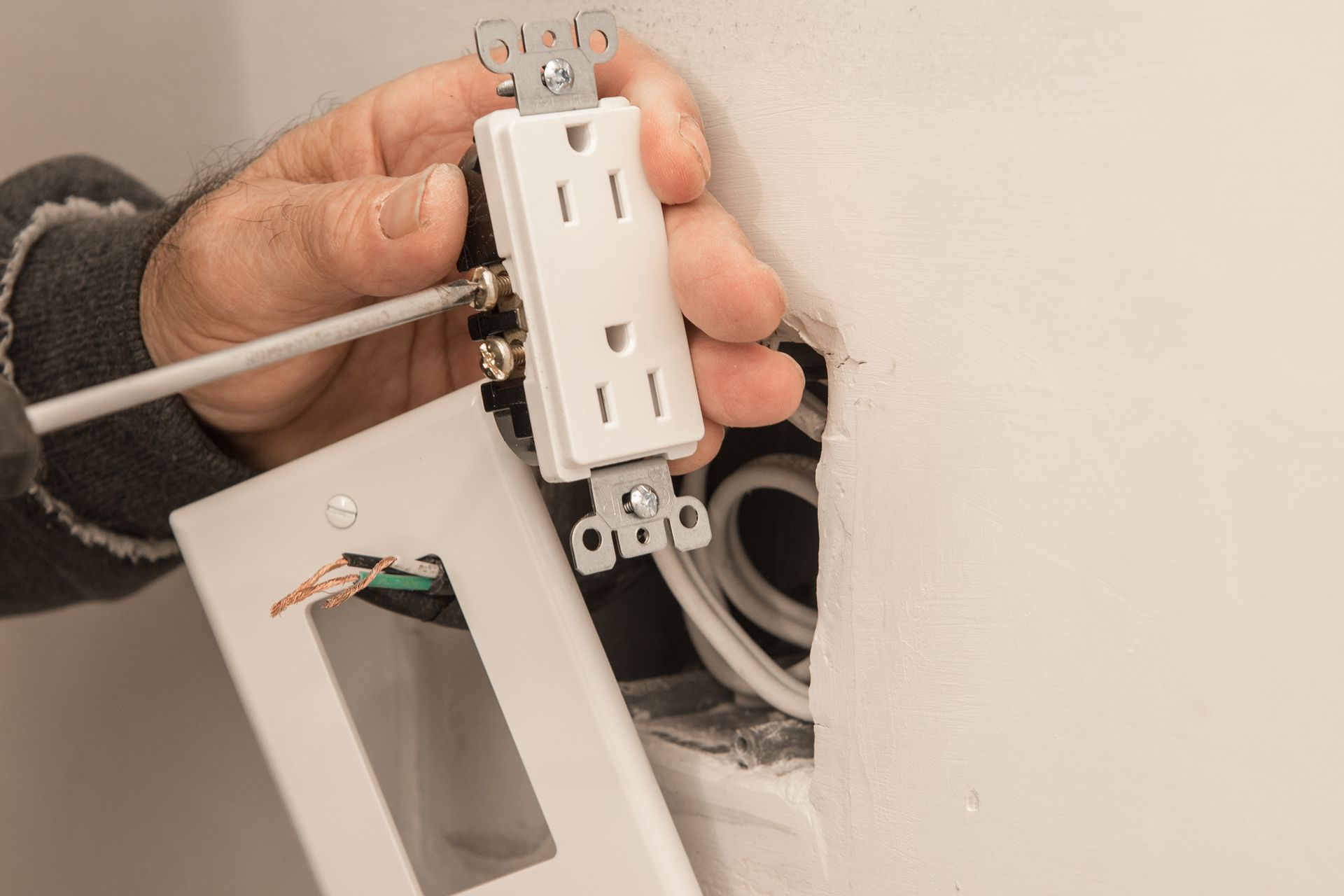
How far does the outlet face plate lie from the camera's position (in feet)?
1.37

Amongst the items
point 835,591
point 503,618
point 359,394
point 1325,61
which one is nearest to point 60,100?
point 359,394

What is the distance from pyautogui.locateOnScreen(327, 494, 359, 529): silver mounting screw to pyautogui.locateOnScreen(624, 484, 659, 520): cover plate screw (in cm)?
17

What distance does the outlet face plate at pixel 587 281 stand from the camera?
419 millimetres

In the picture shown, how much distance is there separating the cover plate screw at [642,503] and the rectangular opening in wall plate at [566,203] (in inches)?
4.6

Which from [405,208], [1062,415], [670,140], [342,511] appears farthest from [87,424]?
[1062,415]

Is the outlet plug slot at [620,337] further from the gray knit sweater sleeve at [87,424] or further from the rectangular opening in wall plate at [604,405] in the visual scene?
the gray knit sweater sleeve at [87,424]

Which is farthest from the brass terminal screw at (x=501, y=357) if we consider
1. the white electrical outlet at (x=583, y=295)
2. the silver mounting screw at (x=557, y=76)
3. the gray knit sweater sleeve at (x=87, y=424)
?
the gray knit sweater sleeve at (x=87, y=424)

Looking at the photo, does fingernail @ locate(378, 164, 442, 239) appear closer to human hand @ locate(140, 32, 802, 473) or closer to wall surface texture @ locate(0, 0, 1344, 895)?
human hand @ locate(140, 32, 802, 473)

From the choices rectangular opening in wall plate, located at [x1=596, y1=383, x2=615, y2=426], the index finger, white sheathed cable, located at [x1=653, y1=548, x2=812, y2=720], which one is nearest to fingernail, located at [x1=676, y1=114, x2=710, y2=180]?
the index finger

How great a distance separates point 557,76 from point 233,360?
0.58ft

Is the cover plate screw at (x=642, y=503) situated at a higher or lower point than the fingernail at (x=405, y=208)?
lower

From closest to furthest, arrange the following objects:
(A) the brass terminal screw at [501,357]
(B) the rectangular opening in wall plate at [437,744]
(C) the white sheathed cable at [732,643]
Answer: (A) the brass terminal screw at [501,357] → (C) the white sheathed cable at [732,643] → (B) the rectangular opening in wall plate at [437,744]

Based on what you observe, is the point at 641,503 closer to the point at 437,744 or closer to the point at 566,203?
the point at 566,203

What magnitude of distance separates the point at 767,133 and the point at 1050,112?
0.14m
